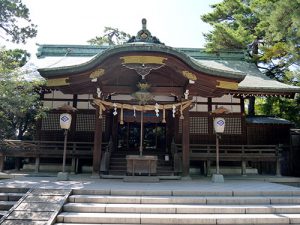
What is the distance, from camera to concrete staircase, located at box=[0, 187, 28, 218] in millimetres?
6699

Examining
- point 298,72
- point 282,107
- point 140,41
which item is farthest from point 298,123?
point 140,41

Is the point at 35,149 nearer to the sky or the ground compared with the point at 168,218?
nearer to the sky

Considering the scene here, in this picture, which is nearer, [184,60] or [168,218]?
[168,218]

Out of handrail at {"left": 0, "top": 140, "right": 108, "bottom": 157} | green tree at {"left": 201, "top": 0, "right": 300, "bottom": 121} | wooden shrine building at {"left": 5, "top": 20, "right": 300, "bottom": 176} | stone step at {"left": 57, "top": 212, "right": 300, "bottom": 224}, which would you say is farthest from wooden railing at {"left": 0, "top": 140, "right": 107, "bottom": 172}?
green tree at {"left": 201, "top": 0, "right": 300, "bottom": 121}

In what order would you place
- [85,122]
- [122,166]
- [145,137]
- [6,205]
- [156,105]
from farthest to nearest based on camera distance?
[145,137] < [85,122] < [122,166] < [156,105] < [6,205]

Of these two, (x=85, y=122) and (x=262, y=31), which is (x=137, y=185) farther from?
(x=262, y=31)

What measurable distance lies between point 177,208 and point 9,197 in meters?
4.19

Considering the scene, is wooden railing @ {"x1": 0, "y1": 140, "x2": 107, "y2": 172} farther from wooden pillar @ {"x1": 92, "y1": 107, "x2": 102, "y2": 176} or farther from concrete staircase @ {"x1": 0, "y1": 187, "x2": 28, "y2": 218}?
concrete staircase @ {"x1": 0, "y1": 187, "x2": 28, "y2": 218}

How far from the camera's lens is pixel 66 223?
19.8 feet

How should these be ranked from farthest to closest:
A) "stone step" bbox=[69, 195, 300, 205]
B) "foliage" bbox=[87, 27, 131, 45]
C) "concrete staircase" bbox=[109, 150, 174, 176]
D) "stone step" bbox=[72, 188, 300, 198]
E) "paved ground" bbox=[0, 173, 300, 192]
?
1. "foliage" bbox=[87, 27, 131, 45]
2. "concrete staircase" bbox=[109, 150, 174, 176]
3. "paved ground" bbox=[0, 173, 300, 192]
4. "stone step" bbox=[72, 188, 300, 198]
5. "stone step" bbox=[69, 195, 300, 205]

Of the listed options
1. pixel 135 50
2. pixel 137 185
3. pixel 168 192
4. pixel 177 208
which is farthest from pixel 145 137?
pixel 177 208

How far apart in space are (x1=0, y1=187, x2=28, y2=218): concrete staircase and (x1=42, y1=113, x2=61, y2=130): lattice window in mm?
6127

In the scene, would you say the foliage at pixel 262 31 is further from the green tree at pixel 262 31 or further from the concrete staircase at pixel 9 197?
the concrete staircase at pixel 9 197

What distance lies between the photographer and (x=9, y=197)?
7.06m
